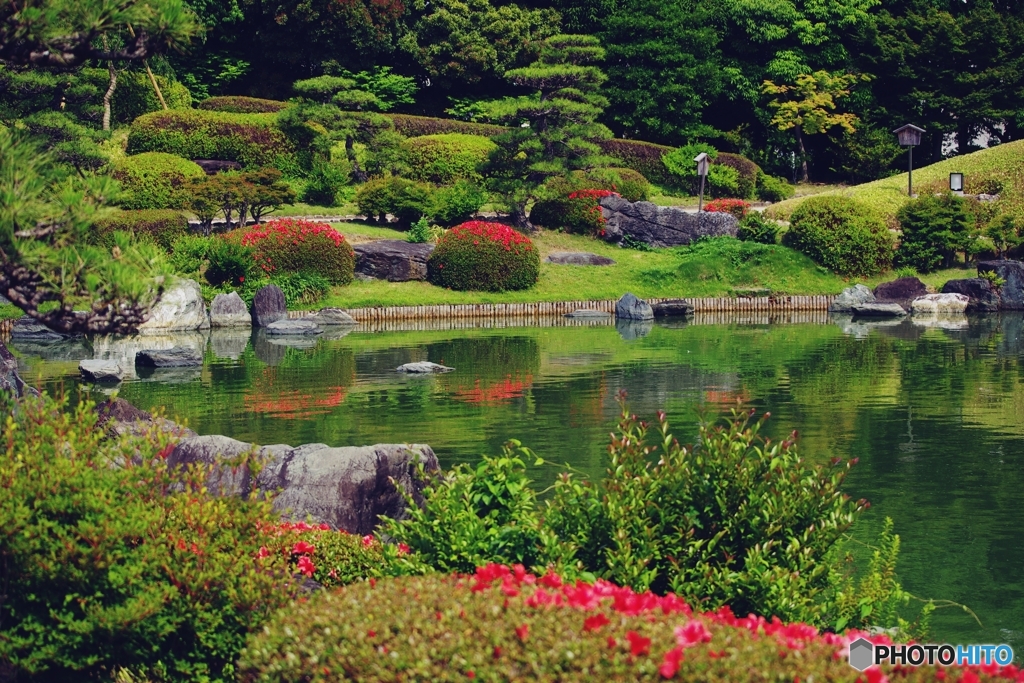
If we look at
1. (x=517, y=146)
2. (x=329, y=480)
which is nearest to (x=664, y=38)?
(x=517, y=146)

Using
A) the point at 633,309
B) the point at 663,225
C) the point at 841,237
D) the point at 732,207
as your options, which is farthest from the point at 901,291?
the point at 633,309

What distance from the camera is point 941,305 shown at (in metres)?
34.9

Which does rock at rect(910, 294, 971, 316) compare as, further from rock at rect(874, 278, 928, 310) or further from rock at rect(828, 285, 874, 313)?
rock at rect(828, 285, 874, 313)

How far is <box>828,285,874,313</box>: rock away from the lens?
3522cm

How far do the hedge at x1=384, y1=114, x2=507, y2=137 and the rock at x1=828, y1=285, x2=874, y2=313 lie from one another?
16620mm

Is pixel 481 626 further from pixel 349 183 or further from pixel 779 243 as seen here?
pixel 349 183

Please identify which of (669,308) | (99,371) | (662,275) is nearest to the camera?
(99,371)

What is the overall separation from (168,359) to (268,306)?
26.7ft

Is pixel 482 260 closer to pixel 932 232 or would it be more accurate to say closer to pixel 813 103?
pixel 932 232

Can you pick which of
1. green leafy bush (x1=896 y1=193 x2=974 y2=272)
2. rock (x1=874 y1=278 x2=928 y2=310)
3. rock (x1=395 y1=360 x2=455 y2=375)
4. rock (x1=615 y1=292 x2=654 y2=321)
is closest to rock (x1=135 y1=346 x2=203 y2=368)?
rock (x1=395 y1=360 x2=455 y2=375)

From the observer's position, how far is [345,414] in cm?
1758

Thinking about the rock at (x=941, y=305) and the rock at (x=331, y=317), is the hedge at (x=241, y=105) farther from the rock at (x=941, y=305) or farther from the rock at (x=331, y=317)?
the rock at (x=941, y=305)

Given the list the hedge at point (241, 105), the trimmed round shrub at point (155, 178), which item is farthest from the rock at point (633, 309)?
the hedge at point (241, 105)

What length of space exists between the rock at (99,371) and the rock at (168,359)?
6.35 ft
